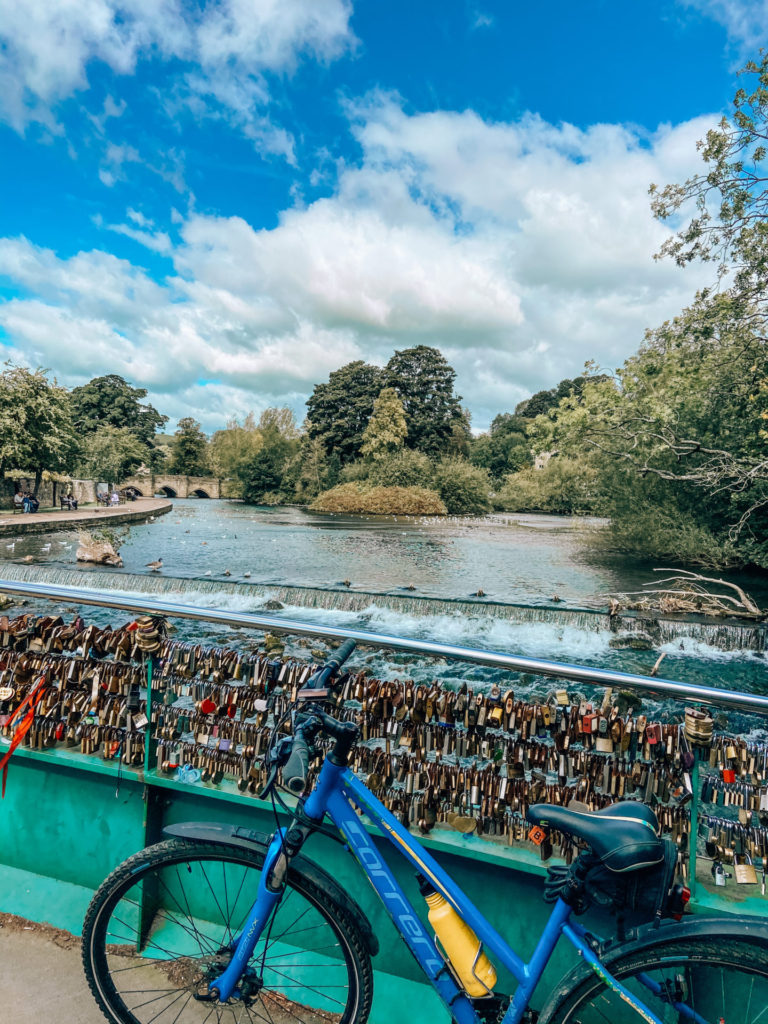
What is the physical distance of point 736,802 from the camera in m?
1.55

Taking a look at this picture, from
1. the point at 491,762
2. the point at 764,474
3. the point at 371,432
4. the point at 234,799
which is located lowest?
the point at 234,799

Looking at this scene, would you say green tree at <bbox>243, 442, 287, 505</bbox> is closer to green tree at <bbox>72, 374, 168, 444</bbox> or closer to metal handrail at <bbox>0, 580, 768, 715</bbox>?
green tree at <bbox>72, 374, 168, 444</bbox>

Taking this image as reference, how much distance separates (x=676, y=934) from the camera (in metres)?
1.14

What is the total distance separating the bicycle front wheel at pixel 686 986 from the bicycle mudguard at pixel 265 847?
0.43 m

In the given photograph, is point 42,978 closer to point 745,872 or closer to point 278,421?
point 745,872

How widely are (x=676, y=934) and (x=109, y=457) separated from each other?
151 feet

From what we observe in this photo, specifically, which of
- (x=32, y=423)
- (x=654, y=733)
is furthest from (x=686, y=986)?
(x=32, y=423)

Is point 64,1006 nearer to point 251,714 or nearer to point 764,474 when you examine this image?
point 251,714

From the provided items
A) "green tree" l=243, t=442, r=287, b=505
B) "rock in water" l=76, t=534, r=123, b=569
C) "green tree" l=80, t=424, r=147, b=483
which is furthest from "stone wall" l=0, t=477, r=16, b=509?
"green tree" l=243, t=442, r=287, b=505

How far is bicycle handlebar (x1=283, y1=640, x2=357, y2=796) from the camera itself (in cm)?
130

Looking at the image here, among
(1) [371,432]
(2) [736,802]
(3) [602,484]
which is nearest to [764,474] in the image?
(3) [602,484]

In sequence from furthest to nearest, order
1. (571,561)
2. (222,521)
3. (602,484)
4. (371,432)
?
(371,432)
(222,521)
(602,484)
(571,561)

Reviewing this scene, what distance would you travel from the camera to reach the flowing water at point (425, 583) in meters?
9.80

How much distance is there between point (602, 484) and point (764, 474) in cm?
788
